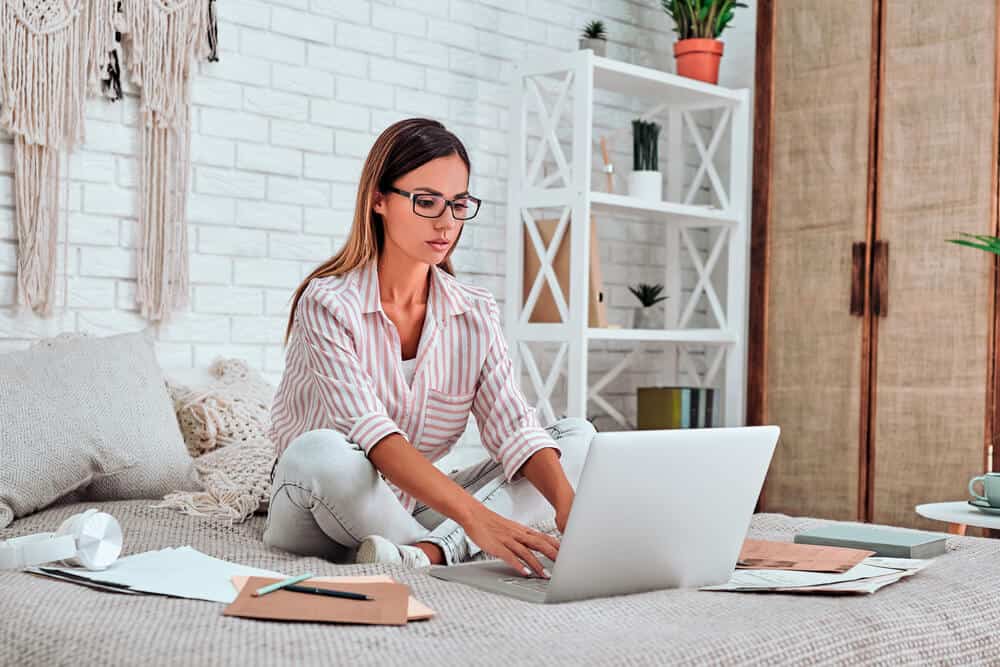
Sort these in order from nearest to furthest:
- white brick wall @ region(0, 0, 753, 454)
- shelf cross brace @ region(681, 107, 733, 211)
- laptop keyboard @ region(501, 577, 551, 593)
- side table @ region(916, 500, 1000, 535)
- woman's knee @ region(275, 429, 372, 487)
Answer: laptop keyboard @ region(501, 577, 551, 593), woman's knee @ region(275, 429, 372, 487), side table @ region(916, 500, 1000, 535), white brick wall @ region(0, 0, 753, 454), shelf cross brace @ region(681, 107, 733, 211)

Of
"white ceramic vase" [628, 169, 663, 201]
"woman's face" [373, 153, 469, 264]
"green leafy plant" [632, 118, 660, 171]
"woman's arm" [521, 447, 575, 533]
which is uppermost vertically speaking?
"green leafy plant" [632, 118, 660, 171]

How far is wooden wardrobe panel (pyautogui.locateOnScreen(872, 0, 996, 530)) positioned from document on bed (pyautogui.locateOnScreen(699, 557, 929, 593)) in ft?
5.85

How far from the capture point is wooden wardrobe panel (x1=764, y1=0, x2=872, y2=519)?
3596 mm

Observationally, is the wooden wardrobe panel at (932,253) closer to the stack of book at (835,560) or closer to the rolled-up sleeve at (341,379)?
the stack of book at (835,560)

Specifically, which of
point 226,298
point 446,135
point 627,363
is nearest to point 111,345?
point 226,298

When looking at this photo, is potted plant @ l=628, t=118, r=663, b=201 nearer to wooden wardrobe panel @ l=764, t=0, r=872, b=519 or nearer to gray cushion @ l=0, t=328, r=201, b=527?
wooden wardrobe panel @ l=764, t=0, r=872, b=519

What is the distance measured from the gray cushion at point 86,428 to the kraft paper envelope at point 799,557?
45.6 inches

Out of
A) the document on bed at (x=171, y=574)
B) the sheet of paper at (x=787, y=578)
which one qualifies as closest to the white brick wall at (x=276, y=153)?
the document on bed at (x=171, y=574)

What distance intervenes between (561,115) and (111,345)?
1825 mm

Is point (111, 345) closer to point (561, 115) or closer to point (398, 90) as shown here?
point (398, 90)

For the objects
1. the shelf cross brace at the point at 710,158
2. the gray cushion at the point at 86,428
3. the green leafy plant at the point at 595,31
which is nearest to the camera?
the gray cushion at the point at 86,428

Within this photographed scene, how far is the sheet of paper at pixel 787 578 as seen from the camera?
5.03ft

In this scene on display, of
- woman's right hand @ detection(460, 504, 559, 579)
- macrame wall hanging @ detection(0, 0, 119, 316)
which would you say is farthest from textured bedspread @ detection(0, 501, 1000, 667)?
macrame wall hanging @ detection(0, 0, 119, 316)

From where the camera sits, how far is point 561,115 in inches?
149
